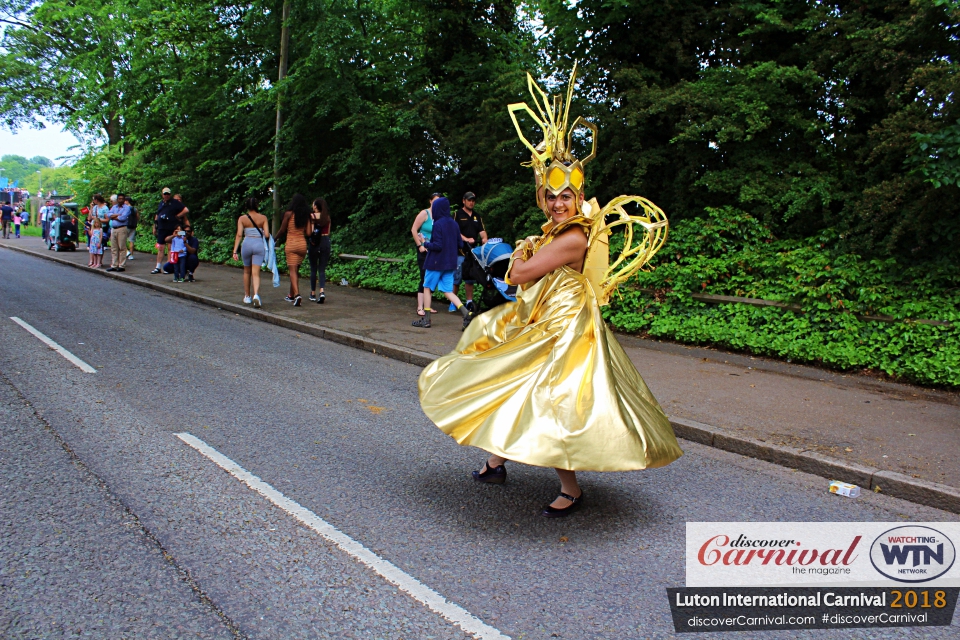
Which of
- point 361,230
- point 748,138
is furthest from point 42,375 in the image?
point 361,230

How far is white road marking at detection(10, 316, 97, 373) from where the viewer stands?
7255mm

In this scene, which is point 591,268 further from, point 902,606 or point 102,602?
point 102,602

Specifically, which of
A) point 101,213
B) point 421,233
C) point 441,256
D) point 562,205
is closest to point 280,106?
point 101,213

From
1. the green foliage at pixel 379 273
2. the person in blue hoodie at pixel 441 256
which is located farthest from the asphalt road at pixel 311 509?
the green foliage at pixel 379 273

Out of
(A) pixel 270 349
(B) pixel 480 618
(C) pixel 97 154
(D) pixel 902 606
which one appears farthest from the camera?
(C) pixel 97 154

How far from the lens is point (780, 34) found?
10.3 metres

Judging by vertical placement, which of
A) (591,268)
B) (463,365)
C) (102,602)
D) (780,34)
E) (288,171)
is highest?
(780,34)

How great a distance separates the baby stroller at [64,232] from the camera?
24.0 meters

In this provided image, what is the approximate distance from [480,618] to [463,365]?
56.9 inches

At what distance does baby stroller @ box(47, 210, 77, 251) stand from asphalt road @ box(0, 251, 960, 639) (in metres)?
19.6

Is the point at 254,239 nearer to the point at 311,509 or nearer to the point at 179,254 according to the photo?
the point at 179,254

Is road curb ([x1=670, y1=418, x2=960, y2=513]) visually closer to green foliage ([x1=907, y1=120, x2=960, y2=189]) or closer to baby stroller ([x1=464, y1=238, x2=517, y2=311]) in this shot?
green foliage ([x1=907, y1=120, x2=960, y2=189])

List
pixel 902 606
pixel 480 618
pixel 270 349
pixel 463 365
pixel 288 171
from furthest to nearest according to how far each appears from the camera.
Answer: pixel 288 171 < pixel 270 349 < pixel 463 365 < pixel 902 606 < pixel 480 618

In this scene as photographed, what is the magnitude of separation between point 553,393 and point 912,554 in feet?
6.82
